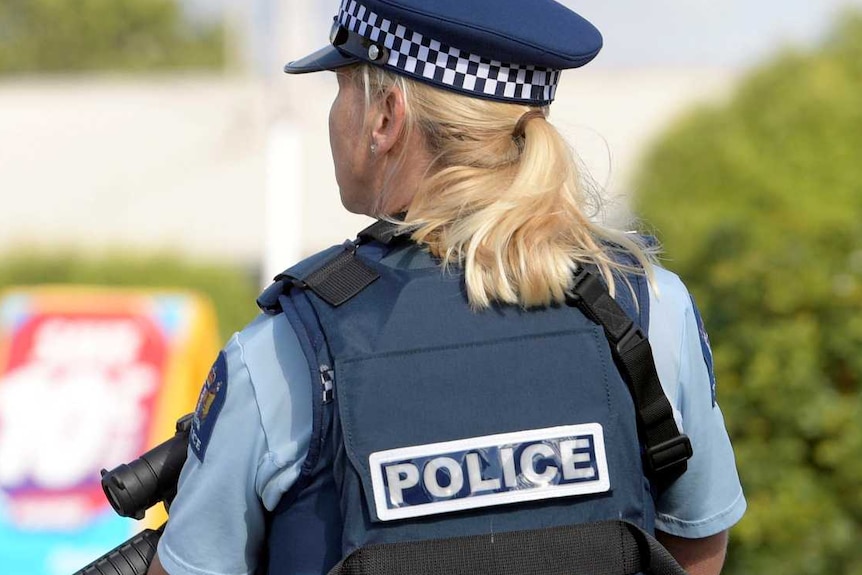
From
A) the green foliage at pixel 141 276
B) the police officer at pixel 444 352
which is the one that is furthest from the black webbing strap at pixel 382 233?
the green foliage at pixel 141 276

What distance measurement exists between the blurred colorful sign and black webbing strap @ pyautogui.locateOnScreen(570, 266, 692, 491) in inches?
161

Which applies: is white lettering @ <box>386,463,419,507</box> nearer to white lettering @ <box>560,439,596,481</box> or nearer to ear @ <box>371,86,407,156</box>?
white lettering @ <box>560,439,596,481</box>

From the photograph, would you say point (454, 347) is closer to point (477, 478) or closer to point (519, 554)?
point (477, 478)

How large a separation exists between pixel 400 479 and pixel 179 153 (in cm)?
2015

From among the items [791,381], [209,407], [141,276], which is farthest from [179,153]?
[209,407]

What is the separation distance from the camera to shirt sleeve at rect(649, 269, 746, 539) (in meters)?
1.60

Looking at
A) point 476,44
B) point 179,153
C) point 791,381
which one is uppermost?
point 476,44

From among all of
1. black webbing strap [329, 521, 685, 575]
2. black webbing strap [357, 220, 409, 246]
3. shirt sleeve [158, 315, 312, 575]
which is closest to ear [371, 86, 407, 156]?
black webbing strap [357, 220, 409, 246]

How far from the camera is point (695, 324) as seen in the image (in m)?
1.65

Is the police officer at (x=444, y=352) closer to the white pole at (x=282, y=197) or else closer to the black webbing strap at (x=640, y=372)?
the black webbing strap at (x=640, y=372)

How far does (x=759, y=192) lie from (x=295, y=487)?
24.0ft

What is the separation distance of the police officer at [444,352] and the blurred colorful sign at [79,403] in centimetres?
396

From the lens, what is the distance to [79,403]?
5.79m

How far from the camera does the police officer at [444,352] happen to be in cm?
147
